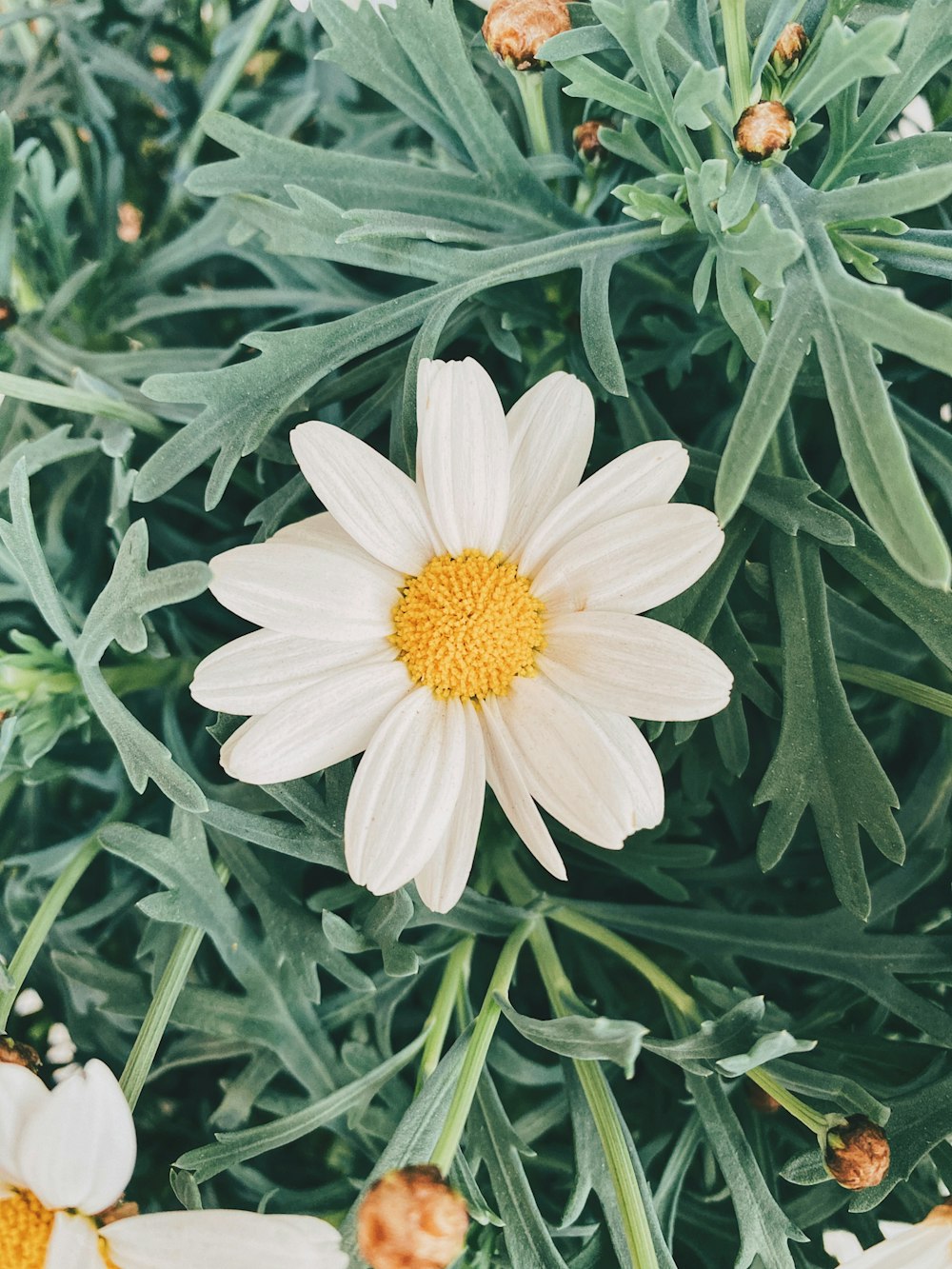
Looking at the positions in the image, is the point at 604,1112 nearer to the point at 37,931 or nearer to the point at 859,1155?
the point at 859,1155

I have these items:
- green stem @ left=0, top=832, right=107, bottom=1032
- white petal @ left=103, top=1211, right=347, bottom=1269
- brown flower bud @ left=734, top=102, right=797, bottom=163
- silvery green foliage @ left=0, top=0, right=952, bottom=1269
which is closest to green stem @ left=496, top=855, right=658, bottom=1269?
silvery green foliage @ left=0, top=0, right=952, bottom=1269

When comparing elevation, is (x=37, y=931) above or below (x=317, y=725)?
below

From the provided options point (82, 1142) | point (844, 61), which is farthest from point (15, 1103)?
point (844, 61)

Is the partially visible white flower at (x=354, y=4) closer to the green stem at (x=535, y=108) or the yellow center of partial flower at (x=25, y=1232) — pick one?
the green stem at (x=535, y=108)

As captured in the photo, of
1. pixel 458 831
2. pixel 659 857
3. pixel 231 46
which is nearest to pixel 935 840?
pixel 659 857

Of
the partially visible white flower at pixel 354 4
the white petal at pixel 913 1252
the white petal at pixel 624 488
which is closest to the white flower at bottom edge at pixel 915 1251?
the white petal at pixel 913 1252

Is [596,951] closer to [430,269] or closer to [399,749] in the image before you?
[399,749]
